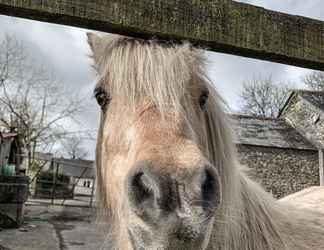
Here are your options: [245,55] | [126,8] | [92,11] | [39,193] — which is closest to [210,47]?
[245,55]

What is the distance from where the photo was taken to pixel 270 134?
24.8 meters

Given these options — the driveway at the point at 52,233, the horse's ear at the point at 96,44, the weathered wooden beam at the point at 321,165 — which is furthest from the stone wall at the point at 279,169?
the horse's ear at the point at 96,44

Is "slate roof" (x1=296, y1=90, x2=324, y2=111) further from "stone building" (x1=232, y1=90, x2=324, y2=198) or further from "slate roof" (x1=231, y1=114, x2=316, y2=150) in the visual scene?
"slate roof" (x1=231, y1=114, x2=316, y2=150)

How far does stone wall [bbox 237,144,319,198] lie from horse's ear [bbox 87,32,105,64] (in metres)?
21.2

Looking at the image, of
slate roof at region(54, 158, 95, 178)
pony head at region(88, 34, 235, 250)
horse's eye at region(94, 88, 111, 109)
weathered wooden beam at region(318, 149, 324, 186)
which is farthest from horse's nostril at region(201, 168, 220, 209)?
weathered wooden beam at region(318, 149, 324, 186)

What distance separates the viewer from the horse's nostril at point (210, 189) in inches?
50.3

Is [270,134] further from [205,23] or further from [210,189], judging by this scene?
[210,189]

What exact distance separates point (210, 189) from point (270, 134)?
Result: 2441 centimetres

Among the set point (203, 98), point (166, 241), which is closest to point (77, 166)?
point (203, 98)

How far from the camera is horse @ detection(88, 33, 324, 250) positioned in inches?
48.8

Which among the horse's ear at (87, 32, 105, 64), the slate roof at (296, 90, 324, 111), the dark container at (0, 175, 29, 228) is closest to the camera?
the horse's ear at (87, 32, 105, 64)

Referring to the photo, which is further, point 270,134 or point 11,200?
point 270,134

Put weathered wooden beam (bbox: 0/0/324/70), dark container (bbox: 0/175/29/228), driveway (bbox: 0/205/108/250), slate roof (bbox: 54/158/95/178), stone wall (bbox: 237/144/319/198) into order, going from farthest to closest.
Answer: stone wall (bbox: 237/144/319/198) < slate roof (bbox: 54/158/95/178) < dark container (bbox: 0/175/29/228) < driveway (bbox: 0/205/108/250) < weathered wooden beam (bbox: 0/0/324/70)

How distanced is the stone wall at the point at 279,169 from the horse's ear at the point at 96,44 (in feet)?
69.7
